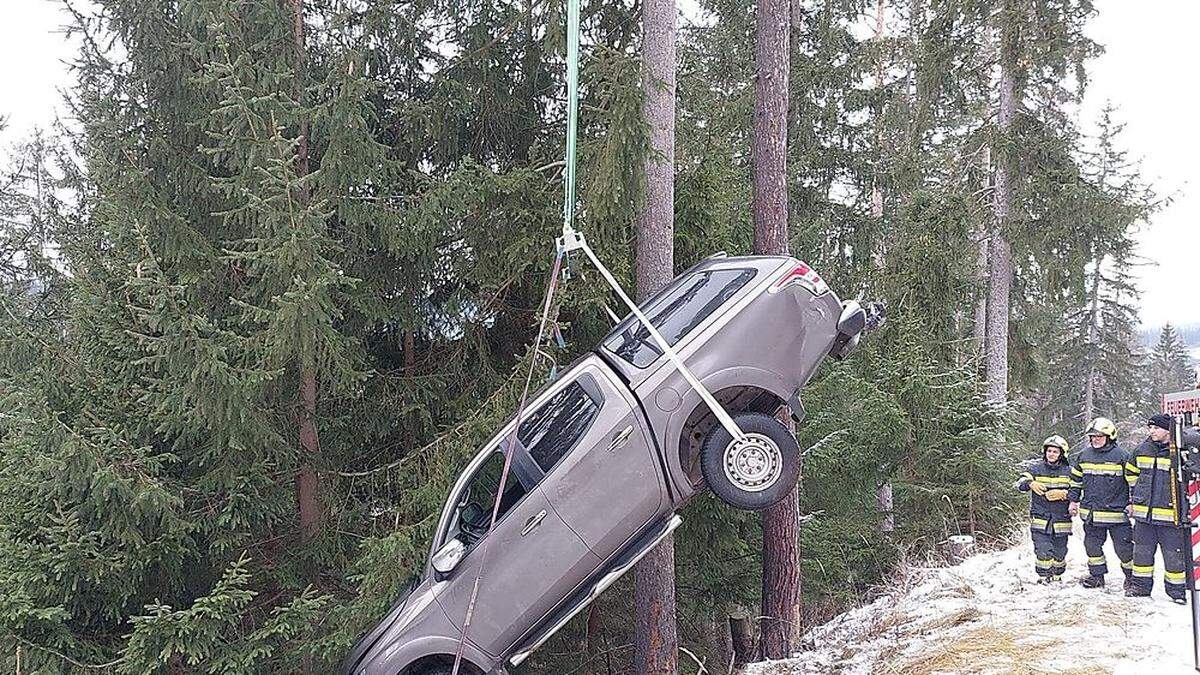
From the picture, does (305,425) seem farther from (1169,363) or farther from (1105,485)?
(1169,363)

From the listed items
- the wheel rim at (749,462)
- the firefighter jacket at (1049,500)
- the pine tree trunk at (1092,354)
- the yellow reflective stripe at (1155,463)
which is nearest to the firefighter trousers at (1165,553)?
the yellow reflective stripe at (1155,463)

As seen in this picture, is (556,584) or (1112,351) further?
(1112,351)

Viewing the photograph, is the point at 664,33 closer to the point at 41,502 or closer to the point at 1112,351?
the point at 41,502

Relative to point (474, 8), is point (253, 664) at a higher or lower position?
lower

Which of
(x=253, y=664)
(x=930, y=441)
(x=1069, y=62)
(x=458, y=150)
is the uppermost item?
(x=1069, y=62)

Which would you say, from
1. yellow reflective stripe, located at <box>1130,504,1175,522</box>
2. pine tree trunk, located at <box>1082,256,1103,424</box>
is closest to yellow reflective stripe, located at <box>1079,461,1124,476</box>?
yellow reflective stripe, located at <box>1130,504,1175,522</box>

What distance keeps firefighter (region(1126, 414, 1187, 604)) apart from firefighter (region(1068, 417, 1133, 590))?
177 millimetres

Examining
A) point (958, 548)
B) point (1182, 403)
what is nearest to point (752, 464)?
point (1182, 403)

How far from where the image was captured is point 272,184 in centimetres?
717

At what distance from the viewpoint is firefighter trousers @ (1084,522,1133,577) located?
Answer: 7973mm

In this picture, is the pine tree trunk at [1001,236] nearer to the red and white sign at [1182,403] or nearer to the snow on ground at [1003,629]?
the snow on ground at [1003,629]

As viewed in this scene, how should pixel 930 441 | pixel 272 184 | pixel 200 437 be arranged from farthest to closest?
pixel 930 441 < pixel 200 437 < pixel 272 184

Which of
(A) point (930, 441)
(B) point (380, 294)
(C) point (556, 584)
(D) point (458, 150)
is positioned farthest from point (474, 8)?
(A) point (930, 441)

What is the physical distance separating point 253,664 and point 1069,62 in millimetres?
14393
